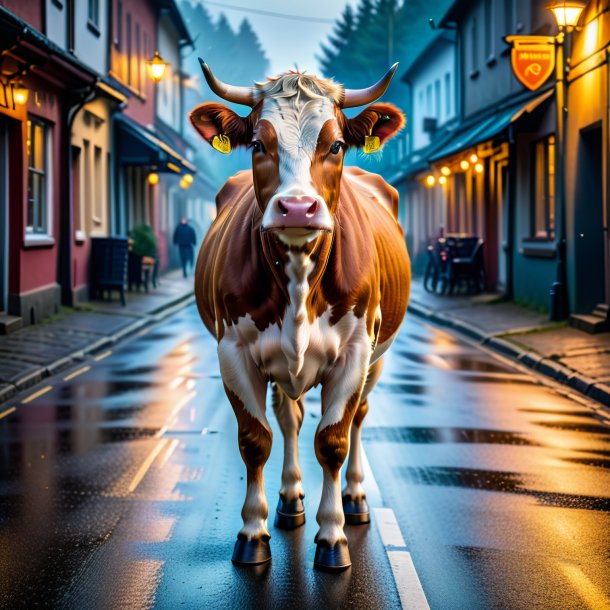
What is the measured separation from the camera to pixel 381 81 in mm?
5688

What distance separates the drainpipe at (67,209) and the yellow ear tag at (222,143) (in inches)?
634

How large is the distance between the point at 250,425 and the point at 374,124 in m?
1.68

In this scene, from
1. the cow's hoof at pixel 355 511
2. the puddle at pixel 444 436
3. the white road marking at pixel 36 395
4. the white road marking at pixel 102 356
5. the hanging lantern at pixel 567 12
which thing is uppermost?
the hanging lantern at pixel 567 12

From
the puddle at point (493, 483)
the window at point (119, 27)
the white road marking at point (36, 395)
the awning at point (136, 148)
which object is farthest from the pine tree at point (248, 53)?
the puddle at point (493, 483)

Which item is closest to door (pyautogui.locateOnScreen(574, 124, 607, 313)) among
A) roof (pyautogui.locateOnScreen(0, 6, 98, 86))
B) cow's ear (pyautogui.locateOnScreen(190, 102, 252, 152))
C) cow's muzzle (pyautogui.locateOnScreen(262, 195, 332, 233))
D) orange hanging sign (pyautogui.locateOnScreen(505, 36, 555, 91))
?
orange hanging sign (pyautogui.locateOnScreen(505, 36, 555, 91))

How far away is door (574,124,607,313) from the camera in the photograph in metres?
18.5

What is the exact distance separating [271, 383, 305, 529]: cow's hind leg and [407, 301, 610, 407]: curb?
5409 millimetres

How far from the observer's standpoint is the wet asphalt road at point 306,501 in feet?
17.3

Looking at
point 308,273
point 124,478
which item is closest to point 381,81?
point 308,273

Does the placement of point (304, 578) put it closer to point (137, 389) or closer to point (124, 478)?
point (124, 478)

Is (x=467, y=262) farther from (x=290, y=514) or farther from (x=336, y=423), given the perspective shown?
(x=336, y=423)

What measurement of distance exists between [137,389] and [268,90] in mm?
7099

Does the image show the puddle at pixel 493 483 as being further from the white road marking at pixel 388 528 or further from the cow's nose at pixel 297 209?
the cow's nose at pixel 297 209

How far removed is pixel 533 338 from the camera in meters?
16.9
